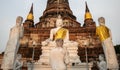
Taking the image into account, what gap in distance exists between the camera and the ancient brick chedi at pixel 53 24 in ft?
49.7

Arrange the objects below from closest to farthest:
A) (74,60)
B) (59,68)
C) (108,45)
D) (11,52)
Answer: (59,68)
(11,52)
(108,45)
(74,60)

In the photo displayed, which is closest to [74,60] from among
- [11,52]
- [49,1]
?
[11,52]

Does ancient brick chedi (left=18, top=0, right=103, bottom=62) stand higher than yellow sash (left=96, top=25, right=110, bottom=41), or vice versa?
ancient brick chedi (left=18, top=0, right=103, bottom=62)

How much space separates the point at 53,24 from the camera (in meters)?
22.3

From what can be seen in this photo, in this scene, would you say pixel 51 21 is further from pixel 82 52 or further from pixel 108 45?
pixel 108 45

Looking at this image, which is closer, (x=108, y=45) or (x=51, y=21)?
(x=108, y=45)

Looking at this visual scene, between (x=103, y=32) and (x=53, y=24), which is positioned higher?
(x=53, y=24)

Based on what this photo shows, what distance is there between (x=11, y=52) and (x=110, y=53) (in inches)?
146

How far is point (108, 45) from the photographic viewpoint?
7.77 metres

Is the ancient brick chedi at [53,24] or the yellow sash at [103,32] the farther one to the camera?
the ancient brick chedi at [53,24]

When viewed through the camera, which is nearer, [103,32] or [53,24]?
[103,32]

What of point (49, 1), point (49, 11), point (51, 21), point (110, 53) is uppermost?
point (49, 1)

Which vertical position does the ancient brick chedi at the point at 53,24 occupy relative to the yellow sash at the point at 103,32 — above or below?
above

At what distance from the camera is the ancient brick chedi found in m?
15.2
